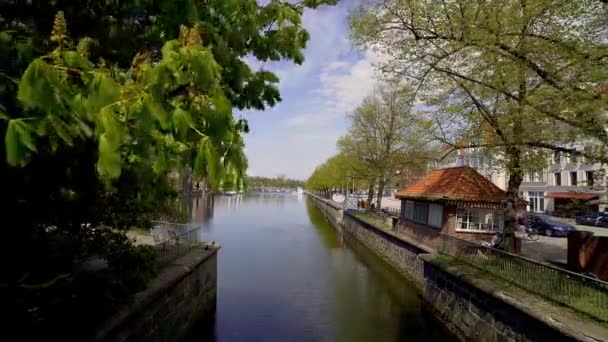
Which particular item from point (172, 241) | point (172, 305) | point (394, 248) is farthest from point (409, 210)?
point (172, 305)

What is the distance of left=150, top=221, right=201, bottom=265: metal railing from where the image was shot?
10.8 meters

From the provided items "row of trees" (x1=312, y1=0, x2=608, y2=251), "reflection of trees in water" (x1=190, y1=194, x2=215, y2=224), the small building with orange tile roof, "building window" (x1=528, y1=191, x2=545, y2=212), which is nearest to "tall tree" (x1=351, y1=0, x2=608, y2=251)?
"row of trees" (x1=312, y1=0, x2=608, y2=251)

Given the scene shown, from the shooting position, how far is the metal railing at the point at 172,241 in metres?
10.8

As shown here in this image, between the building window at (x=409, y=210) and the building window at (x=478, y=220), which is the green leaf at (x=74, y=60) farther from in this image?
the building window at (x=409, y=210)

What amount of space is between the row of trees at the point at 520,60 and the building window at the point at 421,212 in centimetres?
788

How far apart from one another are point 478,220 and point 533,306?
10457 millimetres

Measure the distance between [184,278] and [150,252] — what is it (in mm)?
1436

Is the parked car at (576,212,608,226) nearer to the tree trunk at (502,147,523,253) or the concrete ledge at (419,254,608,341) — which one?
the tree trunk at (502,147,523,253)

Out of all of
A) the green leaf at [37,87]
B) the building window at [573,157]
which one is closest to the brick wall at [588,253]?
the building window at [573,157]

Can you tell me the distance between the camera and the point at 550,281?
29.4 ft

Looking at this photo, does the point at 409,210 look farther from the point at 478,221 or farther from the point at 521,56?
the point at 521,56

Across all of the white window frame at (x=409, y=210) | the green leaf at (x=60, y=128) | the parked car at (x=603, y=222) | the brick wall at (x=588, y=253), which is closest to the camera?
the green leaf at (x=60, y=128)

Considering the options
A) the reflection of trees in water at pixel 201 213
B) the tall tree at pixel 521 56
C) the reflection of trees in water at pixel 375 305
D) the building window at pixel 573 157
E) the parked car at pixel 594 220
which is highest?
the tall tree at pixel 521 56

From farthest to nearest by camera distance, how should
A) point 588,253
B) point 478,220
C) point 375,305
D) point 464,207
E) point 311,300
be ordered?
point 478,220 → point 464,207 → point 311,300 → point 375,305 → point 588,253
